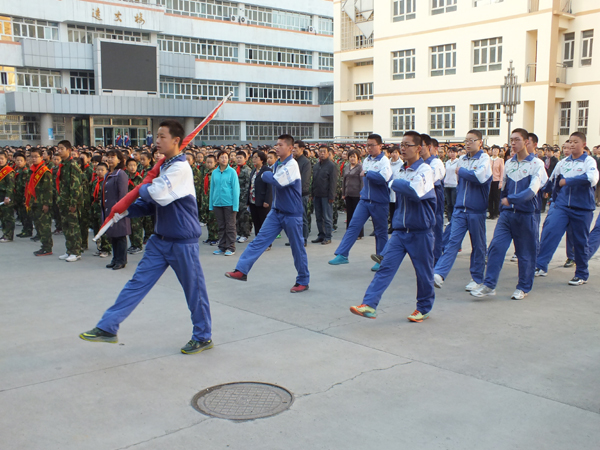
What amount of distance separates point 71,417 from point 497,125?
34.6 metres

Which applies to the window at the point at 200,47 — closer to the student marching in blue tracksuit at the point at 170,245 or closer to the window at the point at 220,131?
the window at the point at 220,131

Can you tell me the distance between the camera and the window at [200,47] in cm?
4712

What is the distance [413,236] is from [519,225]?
5.95 ft

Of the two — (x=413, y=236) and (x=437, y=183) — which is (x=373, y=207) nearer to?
(x=437, y=183)

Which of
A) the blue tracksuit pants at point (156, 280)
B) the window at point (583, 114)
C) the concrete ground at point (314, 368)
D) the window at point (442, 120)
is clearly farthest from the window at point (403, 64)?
the blue tracksuit pants at point (156, 280)

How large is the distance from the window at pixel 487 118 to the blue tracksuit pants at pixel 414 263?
3103 centimetres

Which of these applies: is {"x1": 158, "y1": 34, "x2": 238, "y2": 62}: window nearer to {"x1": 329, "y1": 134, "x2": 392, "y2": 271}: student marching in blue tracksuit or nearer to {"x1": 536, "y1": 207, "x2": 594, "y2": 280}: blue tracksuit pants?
{"x1": 329, "y1": 134, "x2": 392, "y2": 271}: student marching in blue tracksuit

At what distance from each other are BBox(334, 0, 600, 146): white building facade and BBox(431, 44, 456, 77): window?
2.5 inches

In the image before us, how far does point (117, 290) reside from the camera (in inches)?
312

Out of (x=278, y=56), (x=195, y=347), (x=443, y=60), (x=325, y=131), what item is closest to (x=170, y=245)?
(x=195, y=347)

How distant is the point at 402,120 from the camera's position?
41.2 meters

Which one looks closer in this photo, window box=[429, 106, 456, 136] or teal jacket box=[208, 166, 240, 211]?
teal jacket box=[208, 166, 240, 211]

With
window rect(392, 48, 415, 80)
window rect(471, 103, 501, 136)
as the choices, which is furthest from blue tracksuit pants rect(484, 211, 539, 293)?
window rect(392, 48, 415, 80)

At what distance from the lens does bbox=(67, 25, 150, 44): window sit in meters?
42.3
